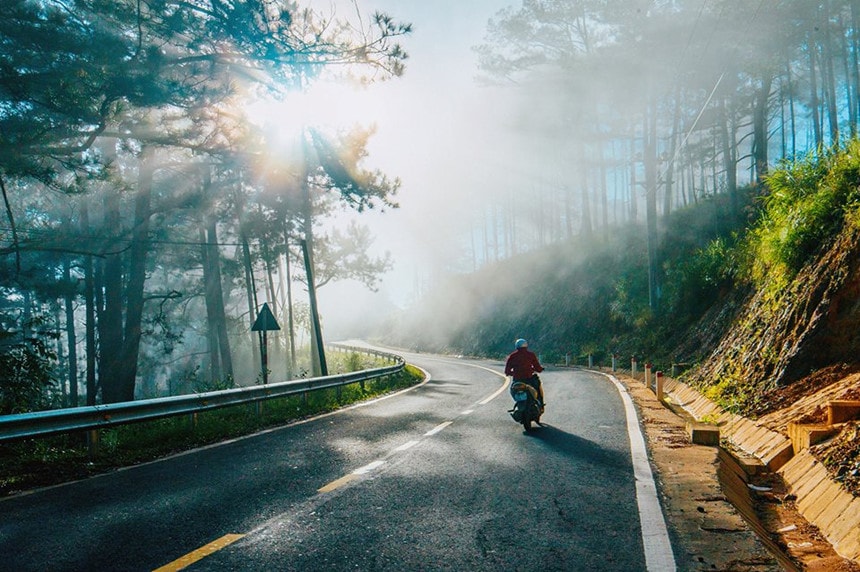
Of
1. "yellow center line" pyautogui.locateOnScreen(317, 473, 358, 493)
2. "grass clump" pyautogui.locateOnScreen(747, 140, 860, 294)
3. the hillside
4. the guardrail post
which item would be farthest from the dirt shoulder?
the guardrail post

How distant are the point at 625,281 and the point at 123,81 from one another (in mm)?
27119

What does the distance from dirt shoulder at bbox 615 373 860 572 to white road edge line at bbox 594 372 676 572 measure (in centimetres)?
7

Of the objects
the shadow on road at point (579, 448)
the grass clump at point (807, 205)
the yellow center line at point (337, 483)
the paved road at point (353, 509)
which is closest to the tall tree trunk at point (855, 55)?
the grass clump at point (807, 205)

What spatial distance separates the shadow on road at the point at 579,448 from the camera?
7238 mm

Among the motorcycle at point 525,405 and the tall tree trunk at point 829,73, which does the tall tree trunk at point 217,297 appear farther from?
the tall tree trunk at point 829,73

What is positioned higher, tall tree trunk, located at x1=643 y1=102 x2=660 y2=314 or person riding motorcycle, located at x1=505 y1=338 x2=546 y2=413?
tall tree trunk, located at x1=643 y1=102 x2=660 y2=314

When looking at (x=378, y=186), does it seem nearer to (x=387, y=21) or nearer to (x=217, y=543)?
(x=387, y=21)

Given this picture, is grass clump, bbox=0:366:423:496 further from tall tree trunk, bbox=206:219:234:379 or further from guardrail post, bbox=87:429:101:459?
tall tree trunk, bbox=206:219:234:379

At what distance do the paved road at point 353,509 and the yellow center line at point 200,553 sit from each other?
0.8 inches

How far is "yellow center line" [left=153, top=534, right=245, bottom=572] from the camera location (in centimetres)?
373

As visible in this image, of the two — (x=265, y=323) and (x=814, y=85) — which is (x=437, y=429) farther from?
(x=814, y=85)

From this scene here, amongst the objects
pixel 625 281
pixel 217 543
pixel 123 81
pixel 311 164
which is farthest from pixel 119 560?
pixel 625 281

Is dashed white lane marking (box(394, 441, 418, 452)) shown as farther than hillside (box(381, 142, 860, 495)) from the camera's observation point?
No

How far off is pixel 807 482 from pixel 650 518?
86.2 inches
